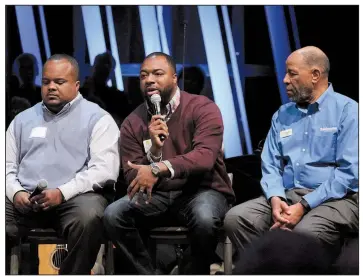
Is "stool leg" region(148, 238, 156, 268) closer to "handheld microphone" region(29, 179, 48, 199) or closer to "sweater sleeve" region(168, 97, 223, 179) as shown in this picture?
"sweater sleeve" region(168, 97, 223, 179)

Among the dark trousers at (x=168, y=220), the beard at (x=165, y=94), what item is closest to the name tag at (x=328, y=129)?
the dark trousers at (x=168, y=220)

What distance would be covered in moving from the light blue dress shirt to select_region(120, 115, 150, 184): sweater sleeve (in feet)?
2.37

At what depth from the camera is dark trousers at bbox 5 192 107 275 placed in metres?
3.62

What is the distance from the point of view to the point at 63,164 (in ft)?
12.7

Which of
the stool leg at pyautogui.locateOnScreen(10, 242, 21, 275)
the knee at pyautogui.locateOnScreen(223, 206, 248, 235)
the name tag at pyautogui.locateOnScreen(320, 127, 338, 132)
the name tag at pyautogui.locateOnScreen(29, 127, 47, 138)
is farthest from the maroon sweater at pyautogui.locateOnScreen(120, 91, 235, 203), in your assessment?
the stool leg at pyautogui.locateOnScreen(10, 242, 21, 275)

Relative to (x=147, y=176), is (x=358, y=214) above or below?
below

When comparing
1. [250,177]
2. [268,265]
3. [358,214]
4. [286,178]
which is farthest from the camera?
[250,177]

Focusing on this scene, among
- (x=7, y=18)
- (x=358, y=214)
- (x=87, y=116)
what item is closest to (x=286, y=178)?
(x=358, y=214)

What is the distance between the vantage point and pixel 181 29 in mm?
4555

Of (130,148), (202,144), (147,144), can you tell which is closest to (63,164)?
(130,148)

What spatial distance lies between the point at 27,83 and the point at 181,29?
43.9 inches

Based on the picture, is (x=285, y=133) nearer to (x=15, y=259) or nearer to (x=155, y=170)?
(x=155, y=170)

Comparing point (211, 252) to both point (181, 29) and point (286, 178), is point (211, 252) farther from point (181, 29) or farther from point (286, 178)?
point (181, 29)

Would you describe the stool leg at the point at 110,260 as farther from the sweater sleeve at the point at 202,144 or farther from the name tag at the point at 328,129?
the name tag at the point at 328,129
